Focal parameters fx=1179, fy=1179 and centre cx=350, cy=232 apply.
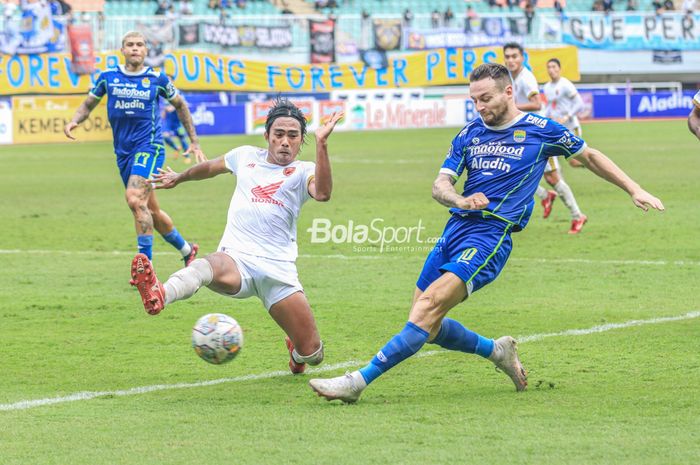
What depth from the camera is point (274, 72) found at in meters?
44.3

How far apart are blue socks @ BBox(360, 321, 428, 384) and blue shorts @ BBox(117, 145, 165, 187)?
6.06 meters

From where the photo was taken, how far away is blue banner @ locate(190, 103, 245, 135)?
133 ft

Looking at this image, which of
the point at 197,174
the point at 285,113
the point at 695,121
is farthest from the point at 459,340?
the point at 695,121

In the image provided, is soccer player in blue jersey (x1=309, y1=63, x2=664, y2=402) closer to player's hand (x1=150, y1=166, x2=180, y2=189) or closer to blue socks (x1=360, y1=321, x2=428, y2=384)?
blue socks (x1=360, y1=321, x2=428, y2=384)

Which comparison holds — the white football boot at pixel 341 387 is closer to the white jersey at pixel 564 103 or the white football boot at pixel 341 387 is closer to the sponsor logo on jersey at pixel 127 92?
the sponsor logo on jersey at pixel 127 92

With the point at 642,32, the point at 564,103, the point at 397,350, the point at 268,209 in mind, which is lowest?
the point at 642,32

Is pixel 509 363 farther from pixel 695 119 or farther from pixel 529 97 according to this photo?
pixel 529 97

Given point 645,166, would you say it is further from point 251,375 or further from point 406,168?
point 251,375

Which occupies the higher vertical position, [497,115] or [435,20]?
[497,115]

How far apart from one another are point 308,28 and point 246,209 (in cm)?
3933

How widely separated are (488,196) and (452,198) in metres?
0.48

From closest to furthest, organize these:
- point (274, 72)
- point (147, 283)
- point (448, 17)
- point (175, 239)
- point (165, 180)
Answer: point (147, 283) < point (165, 180) < point (175, 239) < point (274, 72) < point (448, 17)

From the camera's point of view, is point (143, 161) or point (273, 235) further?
point (143, 161)

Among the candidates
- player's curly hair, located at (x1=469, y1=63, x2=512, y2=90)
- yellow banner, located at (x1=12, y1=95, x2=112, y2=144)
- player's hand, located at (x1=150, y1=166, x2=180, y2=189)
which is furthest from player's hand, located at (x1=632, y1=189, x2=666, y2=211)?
yellow banner, located at (x1=12, y1=95, x2=112, y2=144)
